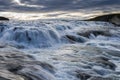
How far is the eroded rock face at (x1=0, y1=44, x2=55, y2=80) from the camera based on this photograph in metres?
10.9

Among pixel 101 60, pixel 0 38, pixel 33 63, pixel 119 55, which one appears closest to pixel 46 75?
pixel 33 63

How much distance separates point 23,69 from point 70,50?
6958 millimetres

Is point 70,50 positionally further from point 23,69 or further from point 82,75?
point 23,69

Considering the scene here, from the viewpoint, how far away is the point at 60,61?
48.6ft

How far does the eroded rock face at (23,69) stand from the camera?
10852 millimetres

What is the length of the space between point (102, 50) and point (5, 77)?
30.5 feet

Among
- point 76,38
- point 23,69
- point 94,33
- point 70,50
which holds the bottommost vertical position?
point 23,69

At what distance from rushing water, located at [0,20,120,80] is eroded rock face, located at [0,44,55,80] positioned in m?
0.31

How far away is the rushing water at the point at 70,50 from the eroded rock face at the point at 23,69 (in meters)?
0.31

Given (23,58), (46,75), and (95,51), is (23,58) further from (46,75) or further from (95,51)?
(95,51)

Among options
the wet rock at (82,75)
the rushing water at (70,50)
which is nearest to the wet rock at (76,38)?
the rushing water at (70,50)

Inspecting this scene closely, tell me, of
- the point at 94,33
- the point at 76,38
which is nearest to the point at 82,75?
the point at 76,38

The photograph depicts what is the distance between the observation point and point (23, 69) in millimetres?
11906

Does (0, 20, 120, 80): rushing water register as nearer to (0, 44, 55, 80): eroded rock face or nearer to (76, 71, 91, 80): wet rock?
(76, 71, 91, 80): wet rock
